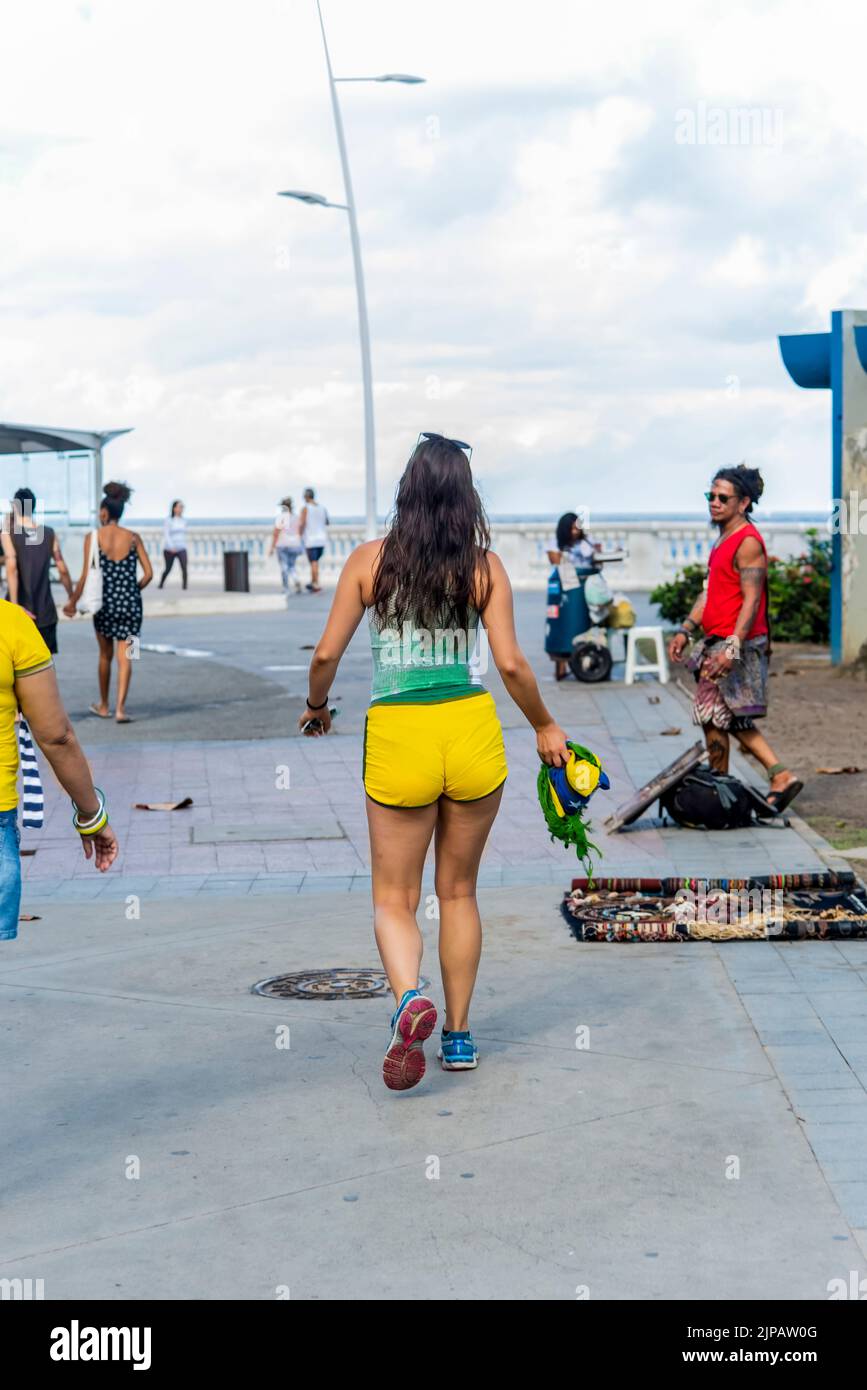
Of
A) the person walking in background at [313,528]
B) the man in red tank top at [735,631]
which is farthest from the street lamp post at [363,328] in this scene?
the man in red tank top at [735,631]

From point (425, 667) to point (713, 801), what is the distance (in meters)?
4.75

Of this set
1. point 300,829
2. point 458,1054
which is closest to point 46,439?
point 300,829

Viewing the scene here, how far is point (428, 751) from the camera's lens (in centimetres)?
521

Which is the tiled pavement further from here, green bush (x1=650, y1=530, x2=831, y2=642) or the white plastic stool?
green bush (x1=650, y1=530, x2=831, y2=642)

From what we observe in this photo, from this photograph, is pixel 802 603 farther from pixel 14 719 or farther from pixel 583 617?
pixel 14 719

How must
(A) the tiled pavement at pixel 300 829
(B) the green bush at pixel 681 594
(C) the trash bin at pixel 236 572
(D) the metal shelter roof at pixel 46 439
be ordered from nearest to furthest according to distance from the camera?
(A) the tiled pavement at pixel 300 829 → (B) the green bush at pixel 681 594 → (D) the metal shelter roof at pixel 46 439 → (C) the trash bin at pixel 236 572

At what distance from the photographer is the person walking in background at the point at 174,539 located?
36625 millimetres

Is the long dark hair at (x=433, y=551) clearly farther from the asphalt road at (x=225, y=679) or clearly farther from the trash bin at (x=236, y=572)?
the trash bin at (x=236, y=572)

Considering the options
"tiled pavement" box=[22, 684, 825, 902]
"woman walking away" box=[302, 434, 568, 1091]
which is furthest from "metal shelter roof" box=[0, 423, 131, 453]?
"woman walking away" box=[302, 434, 568, 1091]

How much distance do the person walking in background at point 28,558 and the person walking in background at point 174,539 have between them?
23.1 m

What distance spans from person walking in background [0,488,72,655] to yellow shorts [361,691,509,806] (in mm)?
8385
